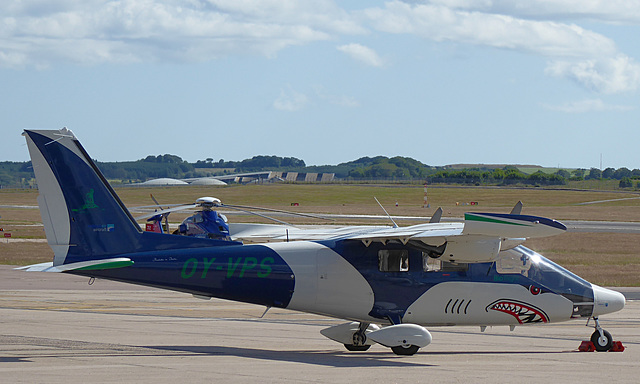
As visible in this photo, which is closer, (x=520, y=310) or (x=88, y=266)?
(x=88, y=266)

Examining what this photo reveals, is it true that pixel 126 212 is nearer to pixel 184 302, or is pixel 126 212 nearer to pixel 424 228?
pixel 424 228

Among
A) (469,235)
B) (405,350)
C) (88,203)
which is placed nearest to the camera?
(469,235)

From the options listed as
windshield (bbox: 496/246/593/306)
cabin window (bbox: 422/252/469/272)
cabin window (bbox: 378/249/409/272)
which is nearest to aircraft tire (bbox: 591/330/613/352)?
windshield (bbox: 496/246/593/306)

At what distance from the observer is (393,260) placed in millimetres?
15992

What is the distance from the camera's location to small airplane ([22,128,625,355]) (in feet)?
49.5

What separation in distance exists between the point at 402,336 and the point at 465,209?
79.3 meters

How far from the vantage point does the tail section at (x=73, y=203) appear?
14.9m

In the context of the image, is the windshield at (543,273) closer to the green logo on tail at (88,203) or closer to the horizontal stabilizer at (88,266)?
the horizontal stabilizer at (88,266)

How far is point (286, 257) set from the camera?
15.9 m

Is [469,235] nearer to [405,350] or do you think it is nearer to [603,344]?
[405,350]

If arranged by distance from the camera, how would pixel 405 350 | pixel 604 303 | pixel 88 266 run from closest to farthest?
1. pixel 88 266
2. pixel 405 350
3. pixel 604 303

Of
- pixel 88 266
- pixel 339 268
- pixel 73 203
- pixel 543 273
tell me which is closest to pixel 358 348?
pixel 339 268

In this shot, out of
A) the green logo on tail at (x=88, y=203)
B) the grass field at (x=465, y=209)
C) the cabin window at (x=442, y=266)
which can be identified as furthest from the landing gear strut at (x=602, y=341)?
the grass field at (x=465, y=209)

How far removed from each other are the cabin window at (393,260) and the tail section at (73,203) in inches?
197
